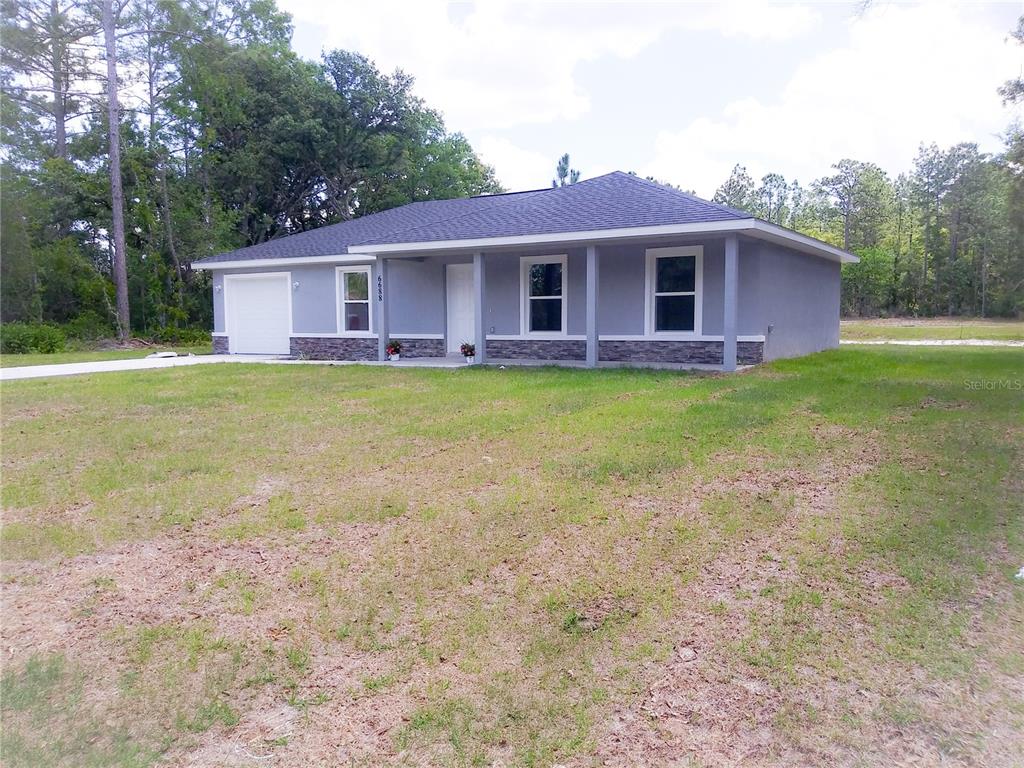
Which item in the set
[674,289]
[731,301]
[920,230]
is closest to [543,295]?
[674,289]

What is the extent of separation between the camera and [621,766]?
2312 mm

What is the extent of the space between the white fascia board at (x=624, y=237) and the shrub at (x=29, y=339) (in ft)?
31.8

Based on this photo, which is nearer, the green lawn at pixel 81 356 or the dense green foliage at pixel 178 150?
the green lawn at pixel 81 356

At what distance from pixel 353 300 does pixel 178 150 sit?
51.7 feet

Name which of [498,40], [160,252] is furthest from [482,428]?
[160,252]

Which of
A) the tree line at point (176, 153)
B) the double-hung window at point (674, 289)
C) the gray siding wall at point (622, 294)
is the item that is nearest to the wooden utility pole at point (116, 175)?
the tree line at point (176, 153)

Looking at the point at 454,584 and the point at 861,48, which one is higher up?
the point at 861,48

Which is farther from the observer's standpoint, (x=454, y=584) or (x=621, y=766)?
(x=454, y=584)

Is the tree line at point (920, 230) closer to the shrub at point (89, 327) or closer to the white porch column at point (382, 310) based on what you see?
the white porch column at point (382, 310)

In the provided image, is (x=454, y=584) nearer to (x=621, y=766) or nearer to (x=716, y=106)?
(x=621, y=766)

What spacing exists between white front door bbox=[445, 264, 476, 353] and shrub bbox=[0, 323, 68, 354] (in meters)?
10.9

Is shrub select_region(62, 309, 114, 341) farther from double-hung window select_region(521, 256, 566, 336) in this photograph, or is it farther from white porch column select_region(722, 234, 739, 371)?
white porch column select_region(722, 234, 739, 371)

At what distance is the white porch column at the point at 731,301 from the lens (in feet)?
37.2

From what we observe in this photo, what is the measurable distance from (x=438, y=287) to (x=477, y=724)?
1375 cm
